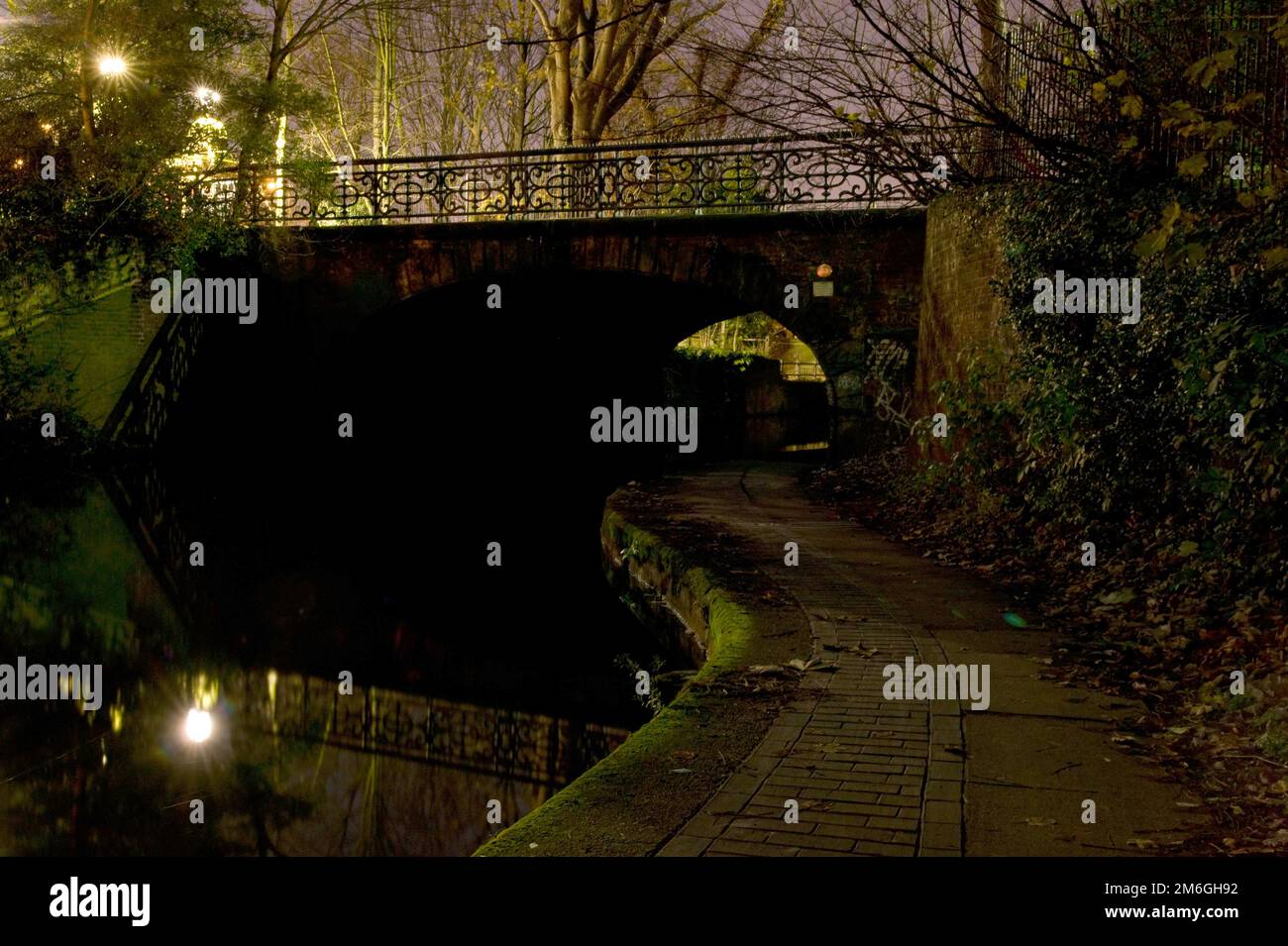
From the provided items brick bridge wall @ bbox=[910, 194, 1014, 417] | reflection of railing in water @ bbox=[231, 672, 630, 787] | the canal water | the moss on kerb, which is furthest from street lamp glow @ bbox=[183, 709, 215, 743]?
brick bridge wall @ bbox=[910, 194, 1014, 417]

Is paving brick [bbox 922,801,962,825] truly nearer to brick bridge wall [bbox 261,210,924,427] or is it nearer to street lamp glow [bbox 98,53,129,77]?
brick bridge wall [bbox 261,210,924,427]

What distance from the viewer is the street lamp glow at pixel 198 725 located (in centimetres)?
615

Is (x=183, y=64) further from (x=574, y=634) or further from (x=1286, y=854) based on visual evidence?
(x=1286, y=854)

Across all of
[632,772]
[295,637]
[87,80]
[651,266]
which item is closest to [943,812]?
[632,772]

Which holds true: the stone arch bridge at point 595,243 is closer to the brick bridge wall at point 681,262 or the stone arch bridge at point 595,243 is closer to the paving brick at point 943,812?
the brick bridge wall at point 681,262

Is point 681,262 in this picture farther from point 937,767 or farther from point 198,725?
point 937,767

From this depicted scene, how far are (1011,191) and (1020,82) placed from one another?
2.39 metres

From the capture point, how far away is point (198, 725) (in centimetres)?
634

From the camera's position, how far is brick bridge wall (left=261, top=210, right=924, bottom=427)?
15492mm

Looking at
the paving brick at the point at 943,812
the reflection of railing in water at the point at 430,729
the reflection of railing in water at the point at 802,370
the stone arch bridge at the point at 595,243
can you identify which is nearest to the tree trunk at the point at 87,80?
the stone arch bridge at the point at 595,243

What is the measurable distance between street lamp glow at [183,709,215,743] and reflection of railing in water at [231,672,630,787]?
0.20m

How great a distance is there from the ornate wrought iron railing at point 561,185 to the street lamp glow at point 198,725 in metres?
10.3

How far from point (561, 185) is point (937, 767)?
14.9m
